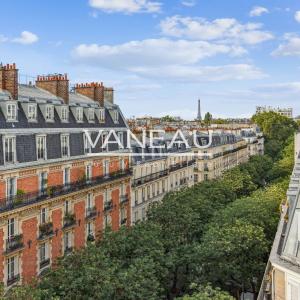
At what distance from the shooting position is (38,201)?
90.2ft

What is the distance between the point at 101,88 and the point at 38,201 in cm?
1423

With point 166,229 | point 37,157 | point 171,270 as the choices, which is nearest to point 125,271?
point 171,270

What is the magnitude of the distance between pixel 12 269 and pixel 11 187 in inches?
176

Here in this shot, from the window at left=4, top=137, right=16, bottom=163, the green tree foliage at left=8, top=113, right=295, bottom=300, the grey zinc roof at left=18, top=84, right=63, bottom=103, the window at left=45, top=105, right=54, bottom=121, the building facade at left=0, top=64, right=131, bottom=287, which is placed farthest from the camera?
the window at left=45, top=105, right=54, bottom=121

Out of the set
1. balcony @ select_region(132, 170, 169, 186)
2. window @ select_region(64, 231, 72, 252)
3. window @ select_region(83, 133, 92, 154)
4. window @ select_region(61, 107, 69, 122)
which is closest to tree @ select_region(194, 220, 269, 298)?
window @ select_region(64, 231, 72, 252)

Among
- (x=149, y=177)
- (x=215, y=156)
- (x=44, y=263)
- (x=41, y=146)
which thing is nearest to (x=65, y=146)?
(x=41, y=146)

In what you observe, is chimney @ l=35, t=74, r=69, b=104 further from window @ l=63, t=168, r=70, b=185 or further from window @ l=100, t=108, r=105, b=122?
window @ l=63, t=168, r=70, b=185

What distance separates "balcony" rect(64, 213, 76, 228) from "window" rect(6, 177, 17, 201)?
5.29 metres

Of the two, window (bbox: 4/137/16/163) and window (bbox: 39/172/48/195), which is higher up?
window (bbox: 4/137/16/163)

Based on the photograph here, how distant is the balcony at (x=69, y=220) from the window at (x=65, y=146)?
3.93 m

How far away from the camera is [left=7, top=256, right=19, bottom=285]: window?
25.6 metres

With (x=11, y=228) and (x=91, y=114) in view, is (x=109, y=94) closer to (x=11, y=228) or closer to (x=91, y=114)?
(x=91, y=114)

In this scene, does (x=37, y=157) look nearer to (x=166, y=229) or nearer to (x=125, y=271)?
(x=166, y=229)

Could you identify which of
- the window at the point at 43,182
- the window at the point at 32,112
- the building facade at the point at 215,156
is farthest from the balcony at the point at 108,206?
the building facade at the point at 215,156
